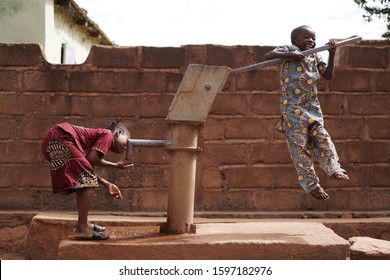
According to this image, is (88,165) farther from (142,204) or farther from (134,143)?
(142,204)

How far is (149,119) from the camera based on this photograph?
20.7ft

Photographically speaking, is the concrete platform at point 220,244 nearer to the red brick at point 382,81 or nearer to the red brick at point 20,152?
the red brick at point 20,152

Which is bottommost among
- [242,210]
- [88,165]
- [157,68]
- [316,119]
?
[242,210]

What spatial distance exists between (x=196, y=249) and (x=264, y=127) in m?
2.90

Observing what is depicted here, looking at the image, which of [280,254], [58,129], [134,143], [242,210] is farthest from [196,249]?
[242,210]

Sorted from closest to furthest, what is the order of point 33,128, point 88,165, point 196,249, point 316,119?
point 196,249 < point 88,165 < point 316,119 < point 33,128

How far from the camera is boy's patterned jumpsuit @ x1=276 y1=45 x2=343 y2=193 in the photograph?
4.19 metres

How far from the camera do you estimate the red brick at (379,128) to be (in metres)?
6.40

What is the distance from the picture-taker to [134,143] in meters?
3.96

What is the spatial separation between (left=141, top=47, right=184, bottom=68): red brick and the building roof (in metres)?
8.56

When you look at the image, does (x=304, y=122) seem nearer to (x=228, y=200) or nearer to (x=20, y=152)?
(x=228, y=200)

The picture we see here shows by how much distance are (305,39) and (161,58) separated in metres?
2.38

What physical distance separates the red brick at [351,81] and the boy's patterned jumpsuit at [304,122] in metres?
2.12

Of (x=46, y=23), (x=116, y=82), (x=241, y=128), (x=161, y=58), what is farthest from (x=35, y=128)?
(x=46, y=23)
